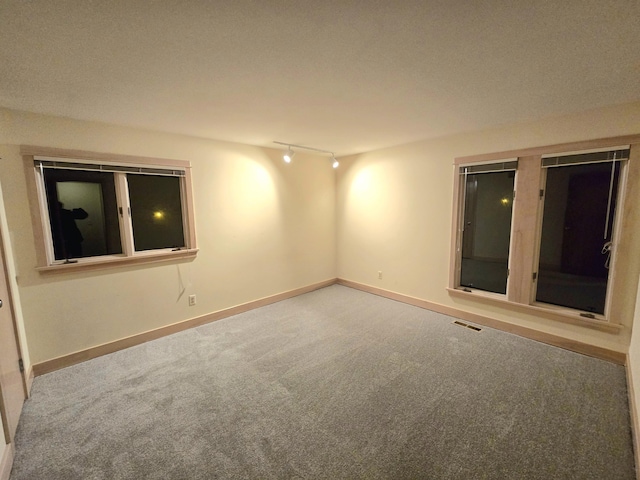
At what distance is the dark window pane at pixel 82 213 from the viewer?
2.52 meters

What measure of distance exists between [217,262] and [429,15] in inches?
128

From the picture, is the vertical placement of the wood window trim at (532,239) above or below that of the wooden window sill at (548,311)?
above

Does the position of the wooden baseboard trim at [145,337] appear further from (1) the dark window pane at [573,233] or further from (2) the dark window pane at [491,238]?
(1) the dark window pane at [573,233]

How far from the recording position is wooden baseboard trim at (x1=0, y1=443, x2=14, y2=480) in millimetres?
1450

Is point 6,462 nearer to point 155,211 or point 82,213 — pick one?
point 82,213

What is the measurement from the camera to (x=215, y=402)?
2.06m

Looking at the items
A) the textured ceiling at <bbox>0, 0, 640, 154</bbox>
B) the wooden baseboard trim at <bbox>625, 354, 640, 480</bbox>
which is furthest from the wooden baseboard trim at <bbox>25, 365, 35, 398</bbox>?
the wooden baseboard trim at <bbox>625, 354, 640, 480</bbox>

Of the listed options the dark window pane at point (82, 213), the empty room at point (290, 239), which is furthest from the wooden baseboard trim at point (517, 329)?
the dark window pane at point (82, 213)

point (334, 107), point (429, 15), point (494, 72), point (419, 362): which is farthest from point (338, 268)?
point (429, 15)

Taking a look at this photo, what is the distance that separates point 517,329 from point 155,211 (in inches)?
170

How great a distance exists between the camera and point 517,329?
3.04m

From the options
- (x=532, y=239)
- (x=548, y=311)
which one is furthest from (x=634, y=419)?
(x=532, y=239)

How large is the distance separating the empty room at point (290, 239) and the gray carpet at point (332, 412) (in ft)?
0.06

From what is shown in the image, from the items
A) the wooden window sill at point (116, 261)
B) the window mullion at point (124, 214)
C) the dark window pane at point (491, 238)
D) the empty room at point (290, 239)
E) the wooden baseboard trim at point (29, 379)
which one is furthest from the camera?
the dark window pane at point (491, 238)
